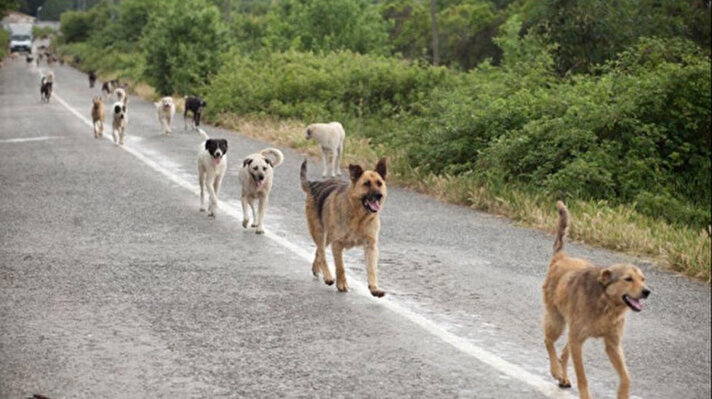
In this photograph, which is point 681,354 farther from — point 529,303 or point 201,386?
point 201,386

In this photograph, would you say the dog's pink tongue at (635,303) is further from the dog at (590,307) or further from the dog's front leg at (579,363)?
the dog's front leg at (579,363)

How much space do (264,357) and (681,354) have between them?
275 cm

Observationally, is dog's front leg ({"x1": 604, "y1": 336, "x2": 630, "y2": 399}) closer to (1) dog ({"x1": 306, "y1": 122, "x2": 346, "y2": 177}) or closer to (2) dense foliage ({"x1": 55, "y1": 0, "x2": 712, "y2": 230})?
(2) dense foliage ({"x1": 55, "y1": 0, "x2": 712, "y2": 230})

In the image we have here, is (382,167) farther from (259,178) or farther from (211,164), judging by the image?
(211,164)

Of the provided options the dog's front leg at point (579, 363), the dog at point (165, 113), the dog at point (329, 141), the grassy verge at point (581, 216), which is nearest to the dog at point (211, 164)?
the grassy verge at point (581, 216)

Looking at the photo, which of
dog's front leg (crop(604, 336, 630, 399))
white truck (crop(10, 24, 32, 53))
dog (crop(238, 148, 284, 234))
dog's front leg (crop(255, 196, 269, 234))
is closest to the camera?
dog's front leg (crop(604, 336, 630, 399))

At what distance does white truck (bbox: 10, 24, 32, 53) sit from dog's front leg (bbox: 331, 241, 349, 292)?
12956cm

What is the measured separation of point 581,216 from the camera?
1247cm

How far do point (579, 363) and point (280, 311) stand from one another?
3.04m

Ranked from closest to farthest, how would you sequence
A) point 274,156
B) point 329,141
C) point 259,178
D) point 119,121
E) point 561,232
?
1. point 561,232
2. point 259,178
3. point 274,156
4. point 329,141
5. point 119,121

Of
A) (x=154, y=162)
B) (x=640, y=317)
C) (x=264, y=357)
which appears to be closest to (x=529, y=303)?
(x=640, y=317)

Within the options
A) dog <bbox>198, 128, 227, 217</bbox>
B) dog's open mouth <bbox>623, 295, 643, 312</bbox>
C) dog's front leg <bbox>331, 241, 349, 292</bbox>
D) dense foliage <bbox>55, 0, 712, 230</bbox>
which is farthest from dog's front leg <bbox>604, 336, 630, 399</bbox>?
dog <bbox>198, 128, 227, 217</bbox>

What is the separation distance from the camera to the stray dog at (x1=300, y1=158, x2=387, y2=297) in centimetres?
799

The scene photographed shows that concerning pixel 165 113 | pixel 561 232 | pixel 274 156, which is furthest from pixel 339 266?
pixel 165 113
